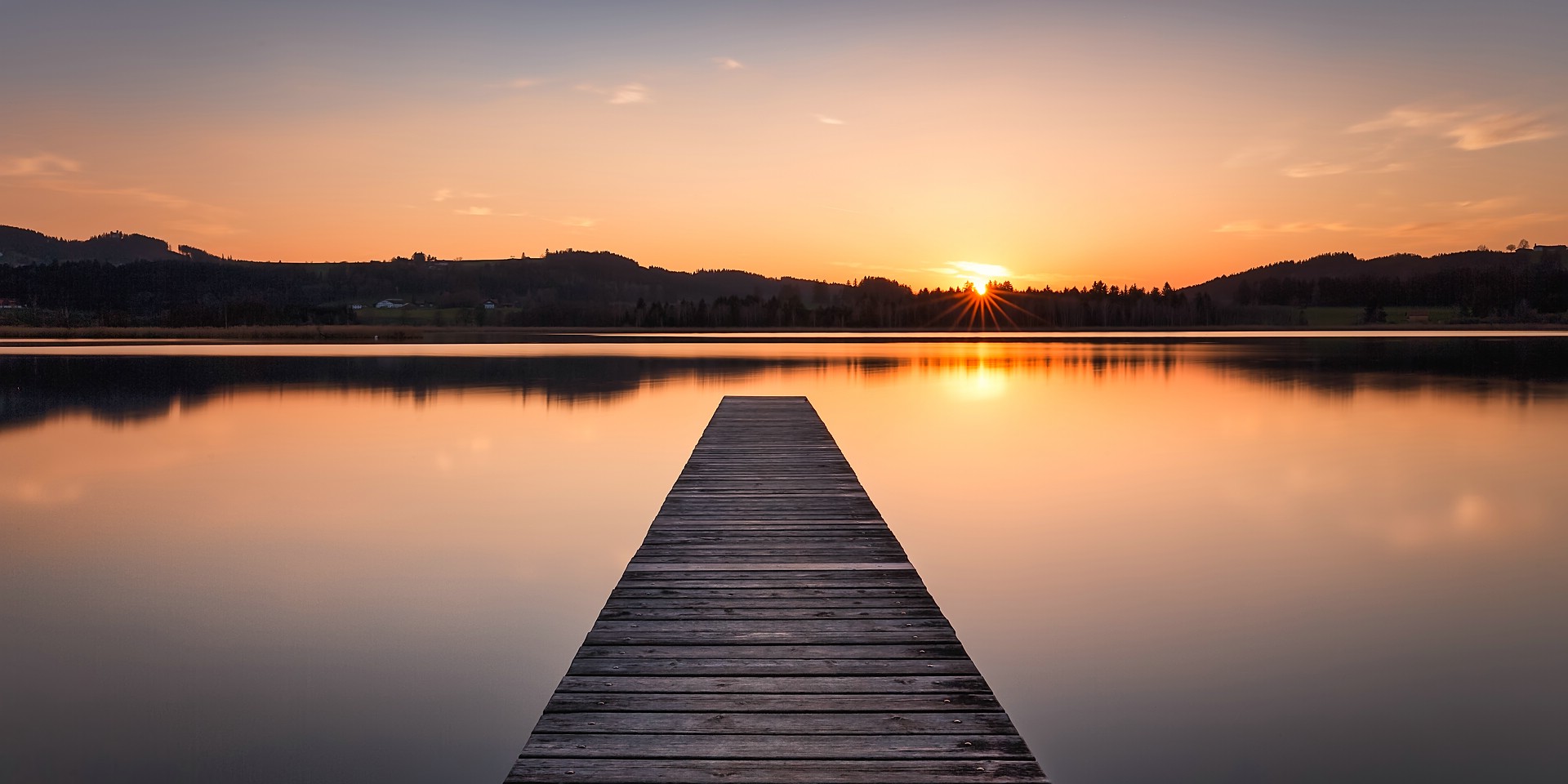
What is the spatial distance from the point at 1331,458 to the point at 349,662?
572 inches

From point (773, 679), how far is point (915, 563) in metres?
4.75

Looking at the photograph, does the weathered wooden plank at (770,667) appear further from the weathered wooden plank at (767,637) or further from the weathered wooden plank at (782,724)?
the weathered wooden plank at (782,724)

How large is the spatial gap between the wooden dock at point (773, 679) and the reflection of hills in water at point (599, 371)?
60.9 feet

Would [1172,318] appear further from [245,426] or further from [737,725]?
[737,725]

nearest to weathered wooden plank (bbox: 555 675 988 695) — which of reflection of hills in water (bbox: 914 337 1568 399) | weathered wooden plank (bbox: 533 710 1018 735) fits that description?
weathered wooden plank (bbox: 533 710 1018 735)

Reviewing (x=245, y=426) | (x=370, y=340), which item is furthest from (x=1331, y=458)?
(x=370, y=340)

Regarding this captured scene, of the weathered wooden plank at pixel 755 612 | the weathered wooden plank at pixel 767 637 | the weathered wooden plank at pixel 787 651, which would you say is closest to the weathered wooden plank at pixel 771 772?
the weathered wooden plank at pixel 787 651

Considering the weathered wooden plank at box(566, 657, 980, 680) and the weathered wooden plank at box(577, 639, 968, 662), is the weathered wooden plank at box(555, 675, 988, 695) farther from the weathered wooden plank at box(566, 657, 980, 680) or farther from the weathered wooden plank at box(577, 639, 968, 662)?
the weathered wooden plank at box(577, 639, 968, 662)

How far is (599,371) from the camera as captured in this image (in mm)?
36656

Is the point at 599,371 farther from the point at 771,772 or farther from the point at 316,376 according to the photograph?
the point at 771,772

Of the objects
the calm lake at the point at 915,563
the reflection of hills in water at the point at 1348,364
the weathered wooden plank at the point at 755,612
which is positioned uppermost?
the weathered wooden plank at the point at 755,612

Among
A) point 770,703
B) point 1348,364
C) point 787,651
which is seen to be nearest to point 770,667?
point 787,651

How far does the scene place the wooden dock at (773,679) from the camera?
373cm

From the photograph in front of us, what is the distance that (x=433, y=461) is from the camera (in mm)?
15086
